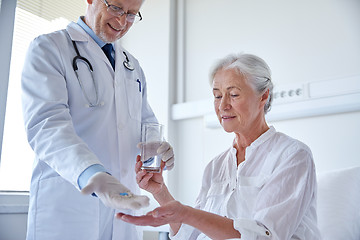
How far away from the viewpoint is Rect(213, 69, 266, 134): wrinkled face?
1453mm

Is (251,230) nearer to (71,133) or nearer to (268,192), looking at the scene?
(268,192)

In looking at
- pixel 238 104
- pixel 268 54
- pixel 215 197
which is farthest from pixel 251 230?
pixel 268 54

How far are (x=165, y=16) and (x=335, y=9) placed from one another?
4.69ft

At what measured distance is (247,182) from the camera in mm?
1341

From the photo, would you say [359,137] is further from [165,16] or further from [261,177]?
[165,16]

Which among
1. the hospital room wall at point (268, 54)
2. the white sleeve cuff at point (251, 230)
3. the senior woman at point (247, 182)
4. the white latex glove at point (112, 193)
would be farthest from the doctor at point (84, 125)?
the hospital room wall at point (268, 54)

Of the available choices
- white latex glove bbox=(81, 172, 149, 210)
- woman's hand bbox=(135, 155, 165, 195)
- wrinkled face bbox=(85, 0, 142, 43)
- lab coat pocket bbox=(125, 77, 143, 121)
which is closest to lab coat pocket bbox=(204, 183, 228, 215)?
woman's hand bbox=(135, 155, 165, 195)

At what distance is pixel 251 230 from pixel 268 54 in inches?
65.3

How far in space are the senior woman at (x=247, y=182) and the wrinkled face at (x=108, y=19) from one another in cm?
43

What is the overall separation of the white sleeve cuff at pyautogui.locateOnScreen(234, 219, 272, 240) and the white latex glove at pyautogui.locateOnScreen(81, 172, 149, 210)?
1.24 feet

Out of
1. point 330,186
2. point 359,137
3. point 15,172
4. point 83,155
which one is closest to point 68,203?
point 83,155

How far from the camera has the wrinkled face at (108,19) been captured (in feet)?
4.45

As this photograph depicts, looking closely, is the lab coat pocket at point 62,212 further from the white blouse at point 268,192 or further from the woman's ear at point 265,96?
the woman's ear at point 265,96

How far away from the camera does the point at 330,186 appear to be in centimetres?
179
